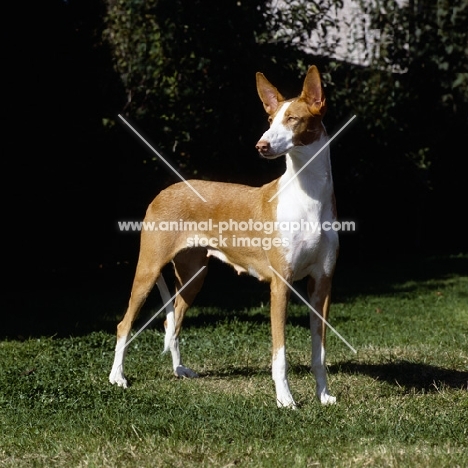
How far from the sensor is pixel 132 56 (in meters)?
11.4

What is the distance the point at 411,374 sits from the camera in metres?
6.21

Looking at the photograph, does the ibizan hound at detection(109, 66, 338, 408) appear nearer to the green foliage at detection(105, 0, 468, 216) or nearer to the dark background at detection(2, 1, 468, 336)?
the dark background at detection(2, 1, 468, 336)

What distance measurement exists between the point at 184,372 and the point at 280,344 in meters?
1.21

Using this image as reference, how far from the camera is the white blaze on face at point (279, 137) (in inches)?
196

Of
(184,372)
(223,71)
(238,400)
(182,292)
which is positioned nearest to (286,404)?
(238,400)

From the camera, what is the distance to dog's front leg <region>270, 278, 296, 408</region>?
5.23 metres

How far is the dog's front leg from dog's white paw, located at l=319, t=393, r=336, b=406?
0.73 feet

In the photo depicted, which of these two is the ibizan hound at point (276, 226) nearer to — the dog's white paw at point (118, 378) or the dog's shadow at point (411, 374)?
the dog's white paw at point (118, 378)

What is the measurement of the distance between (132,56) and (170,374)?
615 cm

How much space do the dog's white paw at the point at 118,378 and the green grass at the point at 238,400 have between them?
0.12 m

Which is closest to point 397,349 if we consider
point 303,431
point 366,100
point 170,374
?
point 170,374

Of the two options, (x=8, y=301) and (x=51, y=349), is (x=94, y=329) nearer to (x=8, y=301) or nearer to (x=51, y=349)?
(x=51, y=349)

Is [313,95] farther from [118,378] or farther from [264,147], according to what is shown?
[118,378]

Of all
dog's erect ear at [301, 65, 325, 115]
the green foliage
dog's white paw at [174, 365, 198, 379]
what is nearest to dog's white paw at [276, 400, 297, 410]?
dog's white paw at [174, 365, 198, 379]
